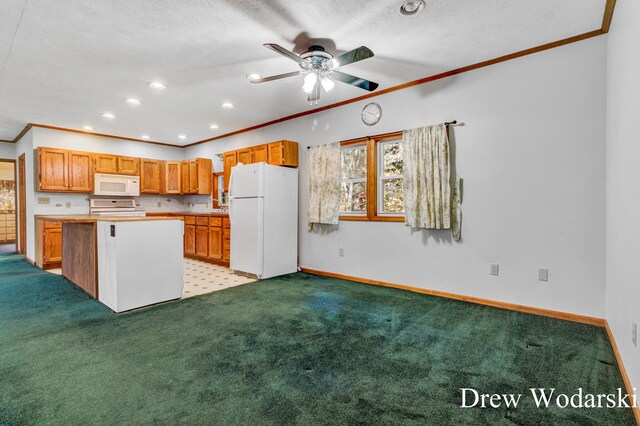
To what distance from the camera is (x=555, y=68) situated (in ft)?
10.0

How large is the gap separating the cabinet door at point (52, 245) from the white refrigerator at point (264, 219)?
3193 millimetres

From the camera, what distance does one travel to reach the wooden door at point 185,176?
288 inches

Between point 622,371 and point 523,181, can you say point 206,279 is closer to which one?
Answer: point 523,181

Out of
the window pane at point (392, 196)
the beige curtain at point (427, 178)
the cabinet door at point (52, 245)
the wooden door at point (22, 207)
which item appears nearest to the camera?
the beige curtain at point (427, 178)

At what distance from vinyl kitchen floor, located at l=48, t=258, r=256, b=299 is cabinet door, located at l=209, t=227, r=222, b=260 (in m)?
0.21

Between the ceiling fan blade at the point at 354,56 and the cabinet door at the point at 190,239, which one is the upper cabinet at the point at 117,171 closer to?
the cabinet door at the point at 190,239

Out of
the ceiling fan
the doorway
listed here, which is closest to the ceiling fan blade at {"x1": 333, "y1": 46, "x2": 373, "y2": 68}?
the ceiling fan

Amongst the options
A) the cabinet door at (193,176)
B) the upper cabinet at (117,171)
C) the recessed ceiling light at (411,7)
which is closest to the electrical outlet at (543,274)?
the recessed ceiling light at (411,7)

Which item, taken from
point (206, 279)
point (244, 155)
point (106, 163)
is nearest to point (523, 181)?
point (206, 279)

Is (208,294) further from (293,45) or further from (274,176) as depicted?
(293,45)

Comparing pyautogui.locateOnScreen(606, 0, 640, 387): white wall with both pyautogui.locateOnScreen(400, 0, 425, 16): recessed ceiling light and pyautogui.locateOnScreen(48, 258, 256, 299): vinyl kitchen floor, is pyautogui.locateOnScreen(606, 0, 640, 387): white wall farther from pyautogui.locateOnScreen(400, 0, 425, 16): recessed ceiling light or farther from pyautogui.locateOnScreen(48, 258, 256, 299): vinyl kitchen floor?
pyautogui.locateOnScreen(48, 258, 256, 299): vinyl kitchen floor

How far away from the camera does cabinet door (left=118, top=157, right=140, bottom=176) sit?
21.9 ft

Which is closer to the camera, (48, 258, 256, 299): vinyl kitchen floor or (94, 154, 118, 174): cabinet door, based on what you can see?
(48, 258, 256, 299): vinyl kitchen floor

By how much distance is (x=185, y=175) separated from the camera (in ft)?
24.1
